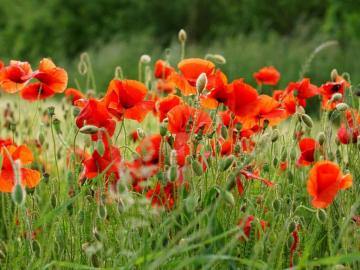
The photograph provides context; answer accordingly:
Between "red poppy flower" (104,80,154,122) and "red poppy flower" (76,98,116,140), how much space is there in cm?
8

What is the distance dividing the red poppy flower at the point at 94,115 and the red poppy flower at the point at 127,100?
0.08 metres

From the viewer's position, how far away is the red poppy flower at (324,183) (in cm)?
162

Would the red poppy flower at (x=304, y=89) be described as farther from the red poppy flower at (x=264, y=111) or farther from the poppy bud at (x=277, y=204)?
the poppy bud at (x=277, y=204)

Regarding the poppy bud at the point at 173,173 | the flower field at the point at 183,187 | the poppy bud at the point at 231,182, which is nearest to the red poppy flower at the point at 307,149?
the flower field at the point at 183,187

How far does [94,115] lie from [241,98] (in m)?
0.38

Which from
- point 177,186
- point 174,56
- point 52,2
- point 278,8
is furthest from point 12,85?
point 278,8

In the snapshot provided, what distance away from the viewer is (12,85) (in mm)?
2236

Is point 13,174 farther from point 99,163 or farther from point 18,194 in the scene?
point 18,194

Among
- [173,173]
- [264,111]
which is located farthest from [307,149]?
[173,173]

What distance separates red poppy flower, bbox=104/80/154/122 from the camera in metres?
1.99

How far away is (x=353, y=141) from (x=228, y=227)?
1.57ft

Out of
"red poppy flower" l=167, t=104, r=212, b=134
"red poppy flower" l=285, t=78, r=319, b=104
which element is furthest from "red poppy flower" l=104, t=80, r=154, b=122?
"red poppy flower" l=285, t=78, r=319, b=104

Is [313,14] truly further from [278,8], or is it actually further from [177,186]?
[177,186]

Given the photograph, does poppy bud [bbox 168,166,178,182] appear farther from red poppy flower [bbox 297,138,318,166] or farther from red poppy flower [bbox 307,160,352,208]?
red poppy flower [bbox 297,138,318,166]
